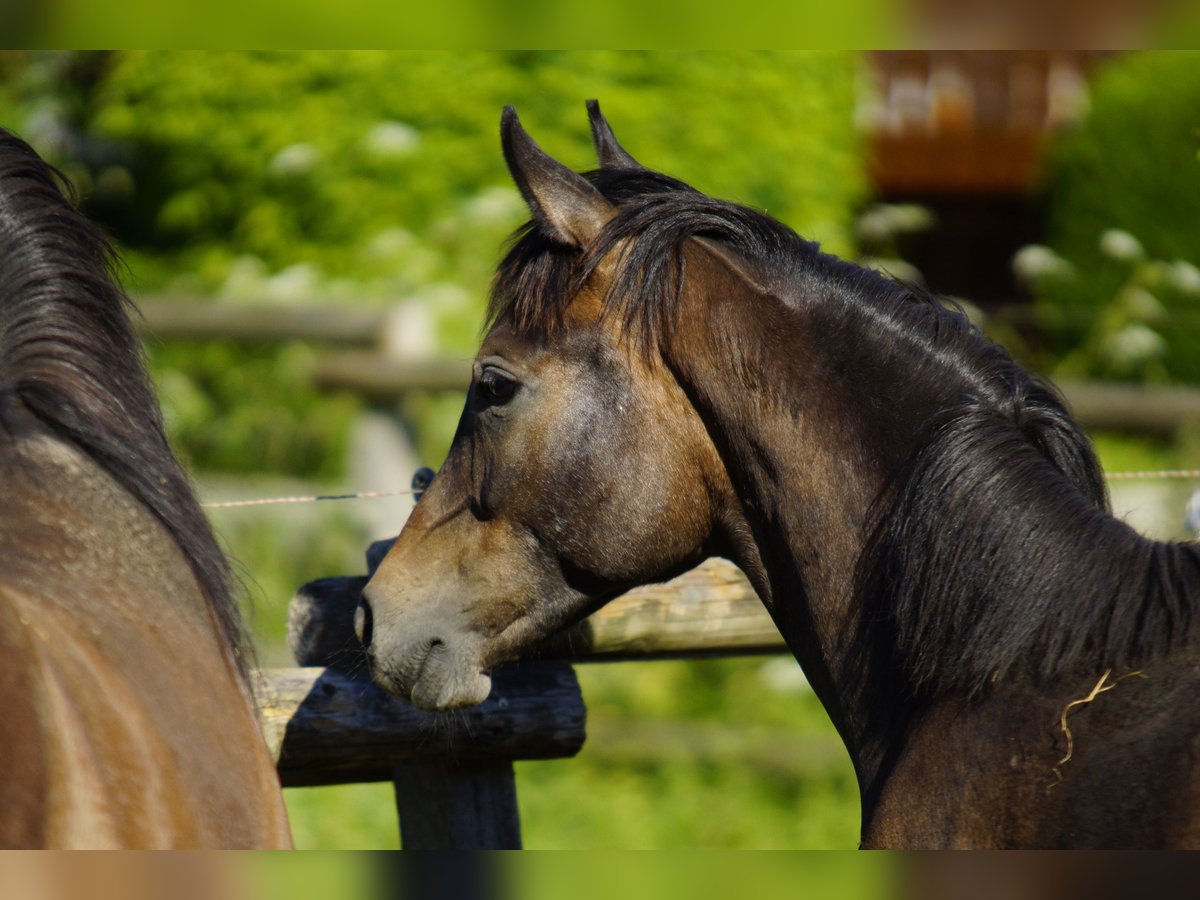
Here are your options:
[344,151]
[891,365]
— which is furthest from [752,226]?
[344,151]

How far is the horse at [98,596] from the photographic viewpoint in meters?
1.51

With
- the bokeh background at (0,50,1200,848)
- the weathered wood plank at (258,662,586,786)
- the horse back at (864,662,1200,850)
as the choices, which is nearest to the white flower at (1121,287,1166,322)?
the bokeh background at (0,50,1200,848)

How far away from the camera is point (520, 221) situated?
281 inches

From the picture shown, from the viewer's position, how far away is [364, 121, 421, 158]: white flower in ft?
24.5

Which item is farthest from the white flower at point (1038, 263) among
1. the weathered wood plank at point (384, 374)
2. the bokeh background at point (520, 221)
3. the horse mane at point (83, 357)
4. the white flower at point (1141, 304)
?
the horse mane at point (83, 357)

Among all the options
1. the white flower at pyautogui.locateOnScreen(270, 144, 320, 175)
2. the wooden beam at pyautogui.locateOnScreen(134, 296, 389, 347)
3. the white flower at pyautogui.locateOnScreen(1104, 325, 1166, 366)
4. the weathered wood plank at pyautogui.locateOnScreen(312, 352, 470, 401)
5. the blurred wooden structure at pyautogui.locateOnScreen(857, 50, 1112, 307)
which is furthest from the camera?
the blurred wooden structure at pyautogui.locateOnScreen(857, 50, 1112, 307)

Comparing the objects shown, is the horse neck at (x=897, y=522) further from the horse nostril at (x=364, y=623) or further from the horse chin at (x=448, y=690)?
the horse nostril at (x=364, y=623)

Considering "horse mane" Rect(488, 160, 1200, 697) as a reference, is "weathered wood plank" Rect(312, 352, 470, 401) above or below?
above

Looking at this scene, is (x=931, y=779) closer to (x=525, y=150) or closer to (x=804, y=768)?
(x=525, y=150)

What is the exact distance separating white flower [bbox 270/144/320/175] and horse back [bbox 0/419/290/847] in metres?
5.88

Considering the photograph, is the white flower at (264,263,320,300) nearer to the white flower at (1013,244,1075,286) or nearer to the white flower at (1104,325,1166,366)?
the white flower at (1013,244,1075,286)

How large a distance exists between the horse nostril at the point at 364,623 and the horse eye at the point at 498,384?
50cm

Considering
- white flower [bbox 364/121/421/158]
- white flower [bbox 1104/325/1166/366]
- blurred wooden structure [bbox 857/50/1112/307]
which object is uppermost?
blurred wooden structure [bbox 857/50/1112/307]

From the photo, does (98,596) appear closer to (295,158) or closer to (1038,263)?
(295,158)
